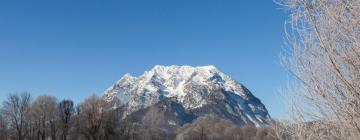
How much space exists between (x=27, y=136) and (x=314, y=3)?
188 feet

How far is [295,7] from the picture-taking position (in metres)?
5.25

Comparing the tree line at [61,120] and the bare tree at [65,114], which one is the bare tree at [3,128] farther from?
the bare tree at [65,114]

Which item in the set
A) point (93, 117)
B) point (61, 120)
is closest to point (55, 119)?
point (61, 120)

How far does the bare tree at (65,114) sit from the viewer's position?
56.2 m

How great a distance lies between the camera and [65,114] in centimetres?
5762

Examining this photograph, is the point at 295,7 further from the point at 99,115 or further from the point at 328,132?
the point at 99,115

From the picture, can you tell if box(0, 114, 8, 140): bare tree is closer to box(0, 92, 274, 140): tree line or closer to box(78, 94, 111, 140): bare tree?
box(0, 92, 274, 140): tree line

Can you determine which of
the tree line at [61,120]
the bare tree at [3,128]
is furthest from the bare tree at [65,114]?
the bare tree at [3,128]

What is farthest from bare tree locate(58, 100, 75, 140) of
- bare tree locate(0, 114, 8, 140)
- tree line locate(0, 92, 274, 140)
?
bare tree locate(0, 114, 8, 140)

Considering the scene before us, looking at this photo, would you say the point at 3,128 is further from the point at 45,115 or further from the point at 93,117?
the point at 93,117

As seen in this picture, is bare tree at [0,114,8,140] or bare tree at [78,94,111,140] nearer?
bare tree at [78,94,111,140]

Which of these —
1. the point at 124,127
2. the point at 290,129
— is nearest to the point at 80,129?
the point at 124,127

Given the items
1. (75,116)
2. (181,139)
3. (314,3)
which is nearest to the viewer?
(314,3)

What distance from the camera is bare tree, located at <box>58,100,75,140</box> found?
56.2 metres
